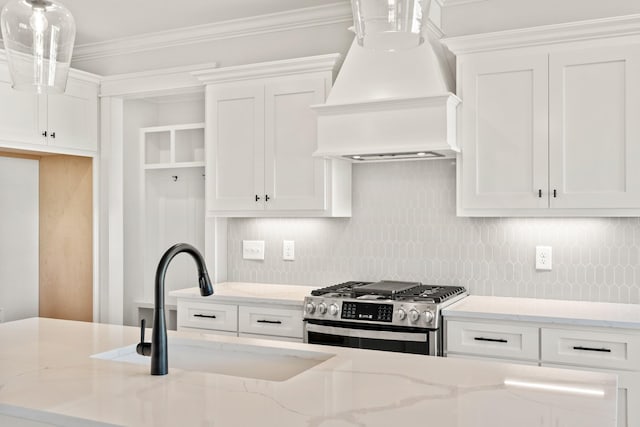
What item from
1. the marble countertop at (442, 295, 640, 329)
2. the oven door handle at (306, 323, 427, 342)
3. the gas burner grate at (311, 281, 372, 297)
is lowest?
the oven door handle at (306, 323, 427, 342)

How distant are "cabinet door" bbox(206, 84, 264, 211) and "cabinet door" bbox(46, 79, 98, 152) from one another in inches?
42.6

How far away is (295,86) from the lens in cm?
393

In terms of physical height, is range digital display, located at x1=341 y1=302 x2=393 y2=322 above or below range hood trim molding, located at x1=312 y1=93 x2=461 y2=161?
below

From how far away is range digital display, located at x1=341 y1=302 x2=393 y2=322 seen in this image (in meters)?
3.22

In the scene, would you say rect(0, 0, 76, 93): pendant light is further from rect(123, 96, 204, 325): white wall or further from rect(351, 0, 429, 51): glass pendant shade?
rect(123, 96, 204, 325): white wall

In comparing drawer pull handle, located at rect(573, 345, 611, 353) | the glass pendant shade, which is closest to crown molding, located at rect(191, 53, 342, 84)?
drawer pull handle, located at rect(573, 345, 611, 353)

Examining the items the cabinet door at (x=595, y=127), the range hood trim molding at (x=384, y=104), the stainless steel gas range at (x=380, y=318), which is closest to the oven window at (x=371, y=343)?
the stainless steel gas range at (x=380, y=318)

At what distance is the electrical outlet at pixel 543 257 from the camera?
11.7ft

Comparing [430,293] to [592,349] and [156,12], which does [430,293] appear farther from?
[156,12]

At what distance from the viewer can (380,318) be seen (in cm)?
323

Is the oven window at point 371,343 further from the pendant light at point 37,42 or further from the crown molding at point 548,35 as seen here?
the pendant light at point 37,42

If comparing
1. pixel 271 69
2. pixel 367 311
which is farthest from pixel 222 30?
pixel 367 311

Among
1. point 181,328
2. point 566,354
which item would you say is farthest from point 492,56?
point 181,328

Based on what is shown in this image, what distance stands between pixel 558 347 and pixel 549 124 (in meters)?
1.16
